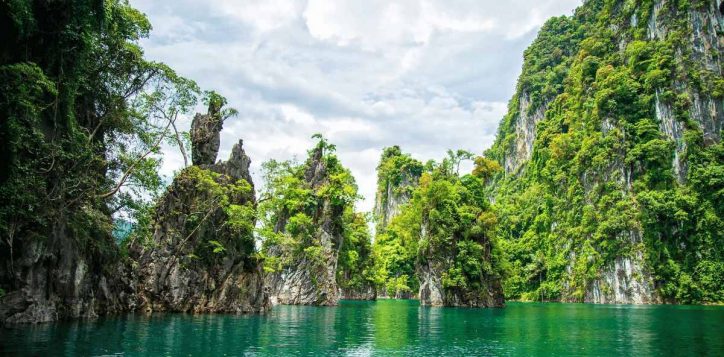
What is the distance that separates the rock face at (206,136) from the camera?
129 feet

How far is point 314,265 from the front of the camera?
2223 inches

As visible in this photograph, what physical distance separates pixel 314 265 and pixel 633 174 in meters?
48.4

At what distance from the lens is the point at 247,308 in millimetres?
38375

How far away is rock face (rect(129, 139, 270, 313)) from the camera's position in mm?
34719

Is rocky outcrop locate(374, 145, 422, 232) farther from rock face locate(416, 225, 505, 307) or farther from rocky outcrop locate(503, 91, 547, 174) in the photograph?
rock face locate(416, 225, 505, 307)

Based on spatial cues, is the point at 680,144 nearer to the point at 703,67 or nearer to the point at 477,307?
the point at 703,67

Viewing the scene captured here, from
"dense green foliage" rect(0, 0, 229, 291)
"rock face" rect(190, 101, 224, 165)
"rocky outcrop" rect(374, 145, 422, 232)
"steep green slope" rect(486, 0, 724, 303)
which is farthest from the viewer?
"rocky outcrop" rect(374, 145, 422, 232)

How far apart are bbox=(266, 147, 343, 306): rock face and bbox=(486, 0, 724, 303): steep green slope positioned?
68.4 ft

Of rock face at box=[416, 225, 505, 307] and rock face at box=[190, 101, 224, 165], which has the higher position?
rock face at box=[190, 101, 224, 165]

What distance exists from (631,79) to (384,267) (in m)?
50.1

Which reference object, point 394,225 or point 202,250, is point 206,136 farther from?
point 394,225

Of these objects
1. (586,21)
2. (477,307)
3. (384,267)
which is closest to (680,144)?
(477,307)

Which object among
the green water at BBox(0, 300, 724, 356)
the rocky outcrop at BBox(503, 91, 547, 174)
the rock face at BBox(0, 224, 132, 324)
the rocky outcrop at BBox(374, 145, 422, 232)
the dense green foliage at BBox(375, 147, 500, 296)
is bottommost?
the green water at BBox(0, 300, 724, 356)

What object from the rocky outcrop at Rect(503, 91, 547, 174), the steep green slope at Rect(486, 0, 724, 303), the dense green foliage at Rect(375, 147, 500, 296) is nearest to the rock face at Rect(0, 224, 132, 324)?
the dense green foliage at Rect(375, 147, 500, 296)
